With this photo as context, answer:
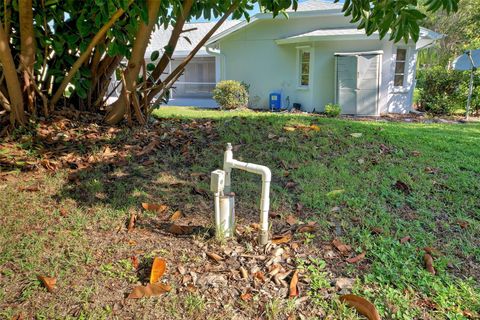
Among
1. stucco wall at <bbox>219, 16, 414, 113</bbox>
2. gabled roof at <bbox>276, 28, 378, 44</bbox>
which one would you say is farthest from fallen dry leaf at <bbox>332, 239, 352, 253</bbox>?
stucco wall at <bbox>219, 16, 414, 113</bbox>

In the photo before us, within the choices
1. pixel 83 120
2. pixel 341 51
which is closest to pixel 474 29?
pixel 341 51

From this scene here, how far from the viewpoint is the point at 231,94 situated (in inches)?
558

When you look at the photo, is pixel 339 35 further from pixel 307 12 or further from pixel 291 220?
pixel 291 220

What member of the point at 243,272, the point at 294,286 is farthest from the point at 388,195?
the point at 243,272

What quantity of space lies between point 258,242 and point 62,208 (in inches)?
69.3

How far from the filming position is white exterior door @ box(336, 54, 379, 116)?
1284 cm

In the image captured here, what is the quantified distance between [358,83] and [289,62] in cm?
301

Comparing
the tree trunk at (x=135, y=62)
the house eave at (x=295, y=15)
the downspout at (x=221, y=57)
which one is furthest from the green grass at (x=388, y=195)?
the downspout at (x=221, y=57)

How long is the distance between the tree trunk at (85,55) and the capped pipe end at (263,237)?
280 centimetres

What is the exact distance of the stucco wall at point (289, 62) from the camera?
1351cm

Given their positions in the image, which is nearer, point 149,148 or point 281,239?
point 281,239

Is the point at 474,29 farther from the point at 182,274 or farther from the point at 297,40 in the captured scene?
the point at 182,274

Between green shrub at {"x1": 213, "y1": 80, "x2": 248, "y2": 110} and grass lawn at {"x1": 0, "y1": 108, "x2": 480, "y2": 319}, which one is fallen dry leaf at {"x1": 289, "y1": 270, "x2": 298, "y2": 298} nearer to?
grass lawn at {"x1": 0, "y1": 108, "x2": 480, "y2": 319}

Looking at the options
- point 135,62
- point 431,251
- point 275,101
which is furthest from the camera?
point 275,101
